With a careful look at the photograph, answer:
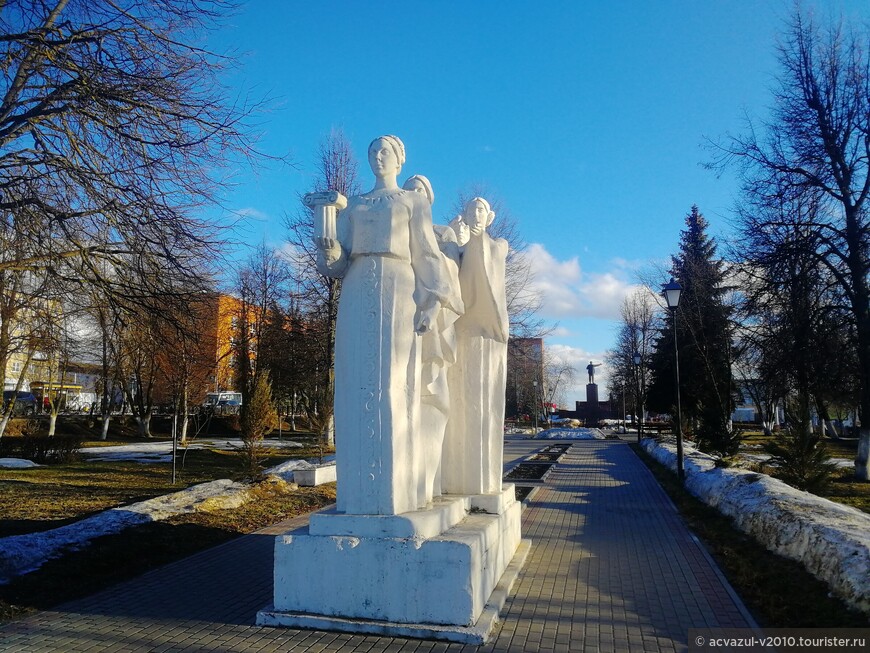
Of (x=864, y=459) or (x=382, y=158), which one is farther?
(x=864, y=459)

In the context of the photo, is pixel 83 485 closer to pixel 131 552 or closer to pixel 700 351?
pixel 131 552

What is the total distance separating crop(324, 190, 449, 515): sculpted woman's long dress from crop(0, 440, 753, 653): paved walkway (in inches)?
42.8

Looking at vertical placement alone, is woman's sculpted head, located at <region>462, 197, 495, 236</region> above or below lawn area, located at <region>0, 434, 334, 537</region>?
above

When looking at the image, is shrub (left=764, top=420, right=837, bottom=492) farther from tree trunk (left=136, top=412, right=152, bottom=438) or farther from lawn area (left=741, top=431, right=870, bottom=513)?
tree trunk (left=136, top=412, right=152, bottom=438)

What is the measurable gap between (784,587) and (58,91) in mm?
8453

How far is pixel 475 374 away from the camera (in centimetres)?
649

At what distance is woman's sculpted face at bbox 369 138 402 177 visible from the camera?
5.29 metres

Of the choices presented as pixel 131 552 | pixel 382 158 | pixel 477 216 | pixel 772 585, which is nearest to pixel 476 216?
pixel 477 216

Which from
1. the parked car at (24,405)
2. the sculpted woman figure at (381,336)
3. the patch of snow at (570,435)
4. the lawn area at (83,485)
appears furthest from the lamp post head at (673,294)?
the parked car at (24,405)

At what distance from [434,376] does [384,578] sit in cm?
175

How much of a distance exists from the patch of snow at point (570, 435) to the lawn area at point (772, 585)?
1077 inches

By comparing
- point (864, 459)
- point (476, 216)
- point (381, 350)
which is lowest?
point (864, 459)

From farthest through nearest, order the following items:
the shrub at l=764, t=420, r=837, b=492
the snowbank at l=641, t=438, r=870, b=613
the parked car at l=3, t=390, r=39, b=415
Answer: the parked car at l=3, t=390, r=39, b=415, the shrub at l=764, t=420, r=837, b=492, the snowbank at l=641, t=438, r=870, b=613

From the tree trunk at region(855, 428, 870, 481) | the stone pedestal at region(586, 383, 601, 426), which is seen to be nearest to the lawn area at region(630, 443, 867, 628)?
the tree trunk at region(855, 428, 870, 481)
